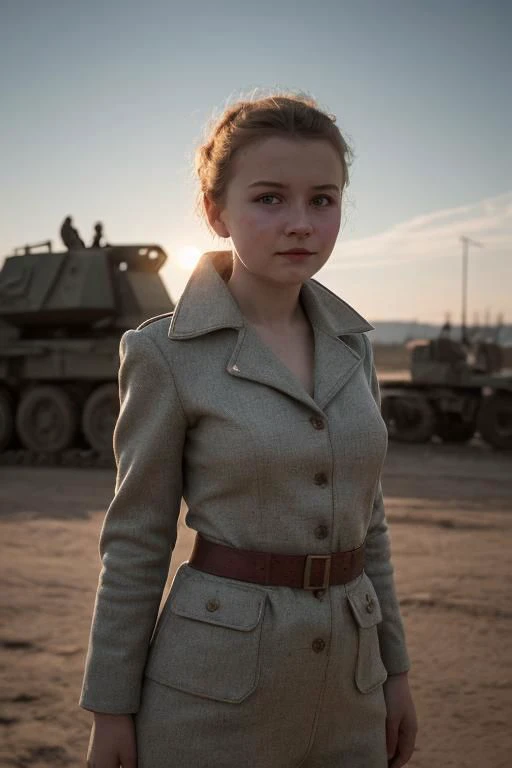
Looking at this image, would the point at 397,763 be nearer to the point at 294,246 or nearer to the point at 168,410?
the point at 168,410

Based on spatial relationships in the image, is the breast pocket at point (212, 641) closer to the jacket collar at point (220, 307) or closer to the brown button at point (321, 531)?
the brown button at point (321, 531)

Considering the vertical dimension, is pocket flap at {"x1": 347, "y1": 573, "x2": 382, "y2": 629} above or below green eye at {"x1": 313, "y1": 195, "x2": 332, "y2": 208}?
below

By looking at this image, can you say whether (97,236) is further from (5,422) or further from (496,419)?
(496,419)

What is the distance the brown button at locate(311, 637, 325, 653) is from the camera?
1.45 metres

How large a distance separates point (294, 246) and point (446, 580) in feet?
13.8

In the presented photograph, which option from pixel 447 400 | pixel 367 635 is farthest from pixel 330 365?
pixel 447 400

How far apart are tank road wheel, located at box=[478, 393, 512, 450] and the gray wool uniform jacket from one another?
1268cm

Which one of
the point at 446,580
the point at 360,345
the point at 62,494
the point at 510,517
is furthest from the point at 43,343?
the point at 360,345

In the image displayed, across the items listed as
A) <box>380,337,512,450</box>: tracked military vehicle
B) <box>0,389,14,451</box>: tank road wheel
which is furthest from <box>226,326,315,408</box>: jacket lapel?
<box>380,337,512,450</box>: tracked military vehicle

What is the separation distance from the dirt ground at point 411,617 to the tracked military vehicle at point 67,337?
3364mm

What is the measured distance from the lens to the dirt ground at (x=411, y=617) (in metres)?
3.11

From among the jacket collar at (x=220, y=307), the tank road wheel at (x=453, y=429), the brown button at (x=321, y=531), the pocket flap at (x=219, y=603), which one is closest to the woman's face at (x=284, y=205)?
the jacket collar at (x=220, y=307)

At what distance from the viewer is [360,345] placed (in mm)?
1738

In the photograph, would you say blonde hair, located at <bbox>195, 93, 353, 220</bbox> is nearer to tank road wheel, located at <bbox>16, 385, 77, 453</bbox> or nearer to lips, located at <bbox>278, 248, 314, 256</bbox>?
lips, located at <bbox>278, 248, 314, 256</bbox>
